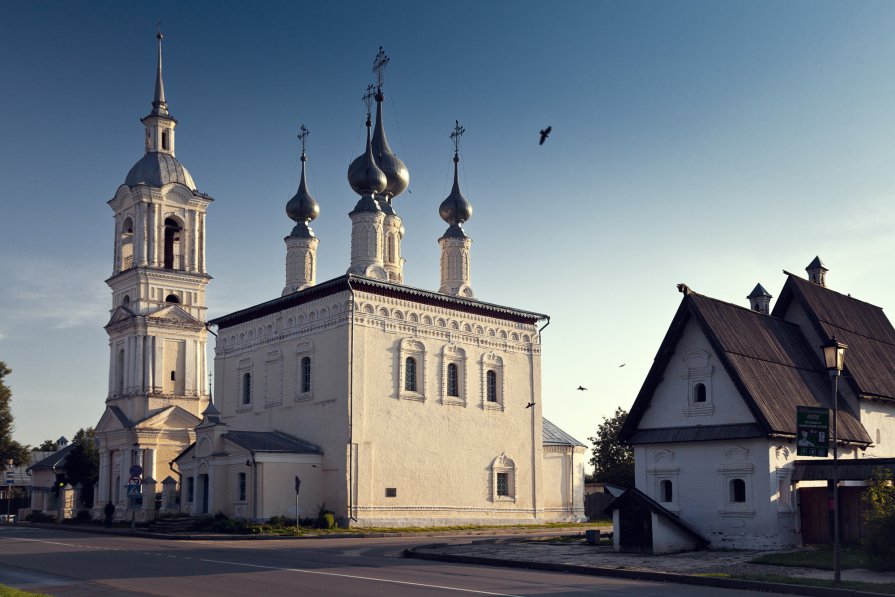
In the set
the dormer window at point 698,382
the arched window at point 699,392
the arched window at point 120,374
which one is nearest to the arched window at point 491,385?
the dormer window at point 698,382

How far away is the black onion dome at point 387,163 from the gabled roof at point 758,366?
23.5m

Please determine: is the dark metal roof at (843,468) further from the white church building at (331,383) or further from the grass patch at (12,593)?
the grass patch at (12,593)

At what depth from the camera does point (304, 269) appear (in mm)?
47969

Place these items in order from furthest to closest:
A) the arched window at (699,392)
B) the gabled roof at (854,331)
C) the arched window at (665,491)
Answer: the gabled roof at (854,331), the arched window at (665,491), the arched window at (699,392)

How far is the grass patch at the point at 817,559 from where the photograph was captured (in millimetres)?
20406

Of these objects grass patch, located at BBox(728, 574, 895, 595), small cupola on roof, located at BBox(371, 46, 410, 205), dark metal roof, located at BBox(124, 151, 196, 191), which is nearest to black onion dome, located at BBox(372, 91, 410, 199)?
small cupola on roof, located at BBox(371, 46, 410, 205)

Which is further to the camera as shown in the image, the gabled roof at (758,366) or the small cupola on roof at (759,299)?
the small cupola on roof at (759,299)

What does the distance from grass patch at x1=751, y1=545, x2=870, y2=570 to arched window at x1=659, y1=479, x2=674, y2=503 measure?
443cm

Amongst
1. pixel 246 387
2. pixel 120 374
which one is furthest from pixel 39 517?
pixel 246 387

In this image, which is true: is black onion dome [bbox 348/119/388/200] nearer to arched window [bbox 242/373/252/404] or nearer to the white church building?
the white church building

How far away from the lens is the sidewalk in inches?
714

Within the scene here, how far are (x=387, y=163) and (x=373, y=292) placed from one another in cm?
1049

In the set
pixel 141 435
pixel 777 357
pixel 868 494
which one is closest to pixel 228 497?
pixel 141 435

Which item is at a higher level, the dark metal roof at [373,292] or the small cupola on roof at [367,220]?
the small cupola on roof at [367,220]
